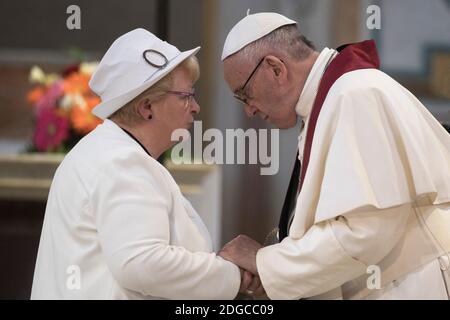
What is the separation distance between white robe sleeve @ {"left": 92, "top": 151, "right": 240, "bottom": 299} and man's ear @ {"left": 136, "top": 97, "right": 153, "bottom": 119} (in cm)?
23

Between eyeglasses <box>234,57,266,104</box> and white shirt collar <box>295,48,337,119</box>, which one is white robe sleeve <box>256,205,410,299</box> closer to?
white shirt collar <box>295,48,337,119</box>

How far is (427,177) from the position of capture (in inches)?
126

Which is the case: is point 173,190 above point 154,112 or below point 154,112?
below

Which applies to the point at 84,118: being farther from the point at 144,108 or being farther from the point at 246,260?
the point at 246,260

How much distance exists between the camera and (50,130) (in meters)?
5.20

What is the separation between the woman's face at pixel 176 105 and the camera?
339cm

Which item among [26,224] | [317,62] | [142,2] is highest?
[142,2]

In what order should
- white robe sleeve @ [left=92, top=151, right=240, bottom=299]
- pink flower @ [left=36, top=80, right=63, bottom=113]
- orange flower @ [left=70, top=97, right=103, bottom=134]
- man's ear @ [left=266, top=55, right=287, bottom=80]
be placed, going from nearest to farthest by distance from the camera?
white robe sleeve @ [left=92, top=151, right=240, bottom=299]
man's ear @ [left=266, top=55, right=287, bottom=80]
orange flower @ [left=70, top=97, right=103, bottom=134]
pink flower @ [left=36, top=80, right=63, bottom=113]

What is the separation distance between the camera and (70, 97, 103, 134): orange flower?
198 inches

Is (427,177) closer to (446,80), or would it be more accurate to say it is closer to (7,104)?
(446,80)

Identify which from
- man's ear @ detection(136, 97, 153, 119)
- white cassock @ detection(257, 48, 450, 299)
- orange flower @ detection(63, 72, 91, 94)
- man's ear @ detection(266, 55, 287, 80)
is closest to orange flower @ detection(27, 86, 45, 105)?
orange flower @ detection(63, 72, 91, 94)

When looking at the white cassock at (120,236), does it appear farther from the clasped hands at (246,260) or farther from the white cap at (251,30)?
the white cap at (251,30)

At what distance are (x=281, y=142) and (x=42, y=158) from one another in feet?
5.73

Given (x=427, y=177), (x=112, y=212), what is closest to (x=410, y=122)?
(x=427, y=177)
